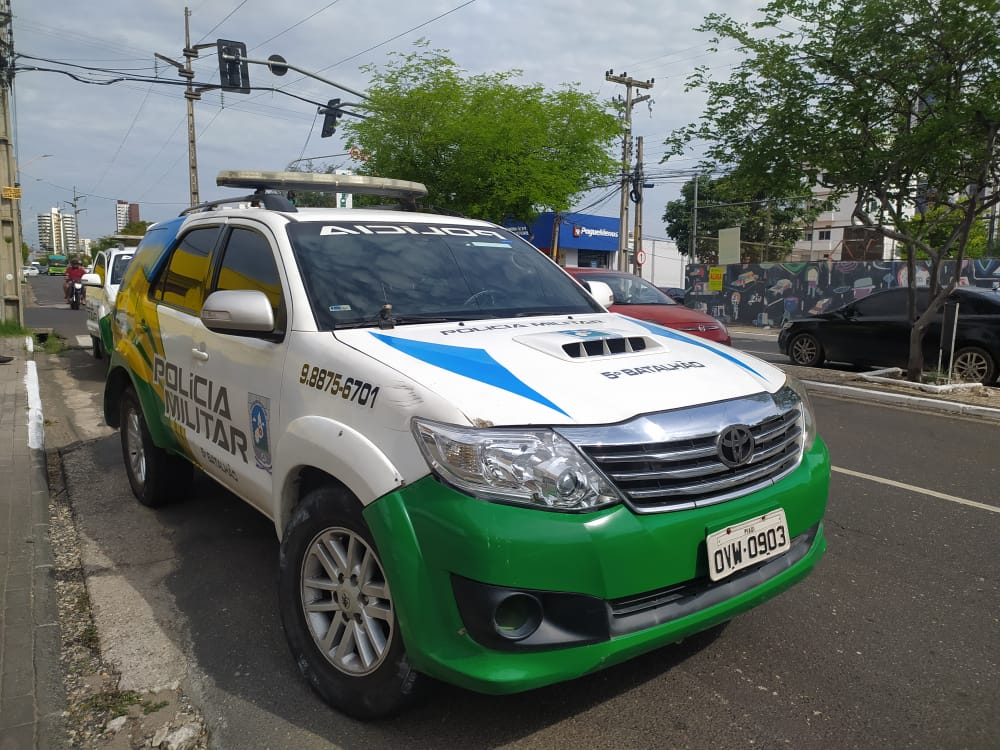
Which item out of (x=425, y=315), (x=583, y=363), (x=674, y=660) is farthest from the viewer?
(x=425, y=315)

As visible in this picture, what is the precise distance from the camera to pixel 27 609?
11.7 feet

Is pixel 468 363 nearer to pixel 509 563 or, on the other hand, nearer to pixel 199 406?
pixel 509 563

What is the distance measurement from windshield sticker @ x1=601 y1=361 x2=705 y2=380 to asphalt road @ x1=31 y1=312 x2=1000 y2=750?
3.89 ft

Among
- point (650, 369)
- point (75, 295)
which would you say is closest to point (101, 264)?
point (650, 369)

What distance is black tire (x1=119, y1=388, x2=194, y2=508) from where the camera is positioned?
4879mm

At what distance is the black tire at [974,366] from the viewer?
11.0 meters

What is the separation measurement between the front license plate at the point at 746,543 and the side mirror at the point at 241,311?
6.07 ft

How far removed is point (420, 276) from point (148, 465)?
2525 mm

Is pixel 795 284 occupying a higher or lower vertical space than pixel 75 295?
higher

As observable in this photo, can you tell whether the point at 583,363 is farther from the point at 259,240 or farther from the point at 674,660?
the point at 259,240

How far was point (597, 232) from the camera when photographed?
44.6 metres

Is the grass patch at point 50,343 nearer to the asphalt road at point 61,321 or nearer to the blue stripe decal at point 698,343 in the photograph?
the asphalt road at point 61,321

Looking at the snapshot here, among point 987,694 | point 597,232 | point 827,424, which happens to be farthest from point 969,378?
point 597,232

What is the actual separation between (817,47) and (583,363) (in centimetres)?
1004
